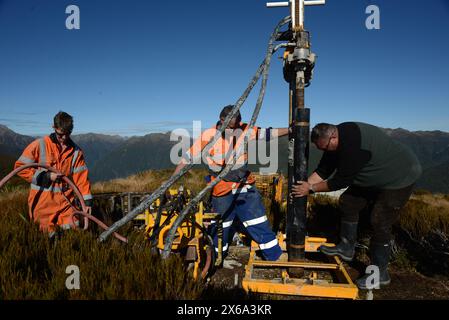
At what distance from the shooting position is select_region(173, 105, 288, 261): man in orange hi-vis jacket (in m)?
4.18

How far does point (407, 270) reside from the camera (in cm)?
412

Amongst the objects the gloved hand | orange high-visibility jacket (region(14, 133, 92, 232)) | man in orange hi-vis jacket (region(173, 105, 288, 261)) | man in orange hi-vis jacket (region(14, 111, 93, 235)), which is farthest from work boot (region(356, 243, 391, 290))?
orange high-visibility jacket (region(14, 133, 92, 232))

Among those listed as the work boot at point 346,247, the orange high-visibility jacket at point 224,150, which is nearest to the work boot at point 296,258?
the work boot at point 346,247

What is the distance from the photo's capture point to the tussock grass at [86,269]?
2041 millimetres

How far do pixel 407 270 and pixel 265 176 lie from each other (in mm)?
6510

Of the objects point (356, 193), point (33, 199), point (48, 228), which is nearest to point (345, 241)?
point (356, 193)

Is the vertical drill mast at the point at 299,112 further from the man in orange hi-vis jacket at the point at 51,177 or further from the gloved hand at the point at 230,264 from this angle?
the man in orange hi-vis jacket at the point at 51,177

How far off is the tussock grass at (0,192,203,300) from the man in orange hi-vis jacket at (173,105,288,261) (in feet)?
5.11

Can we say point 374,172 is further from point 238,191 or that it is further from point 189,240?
point 189,240

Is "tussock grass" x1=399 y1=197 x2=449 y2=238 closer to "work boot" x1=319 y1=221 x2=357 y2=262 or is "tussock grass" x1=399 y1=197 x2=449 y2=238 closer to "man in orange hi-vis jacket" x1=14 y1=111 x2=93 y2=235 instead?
"work boot" x1=319 y1=221 x2=357 y2=262

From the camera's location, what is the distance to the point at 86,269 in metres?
2.35

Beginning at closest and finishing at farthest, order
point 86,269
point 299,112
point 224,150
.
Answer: point 86,269 → point 299,112 → point 224,150

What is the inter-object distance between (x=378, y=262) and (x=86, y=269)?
320 cm

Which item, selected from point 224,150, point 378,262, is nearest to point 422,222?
point 378,262
